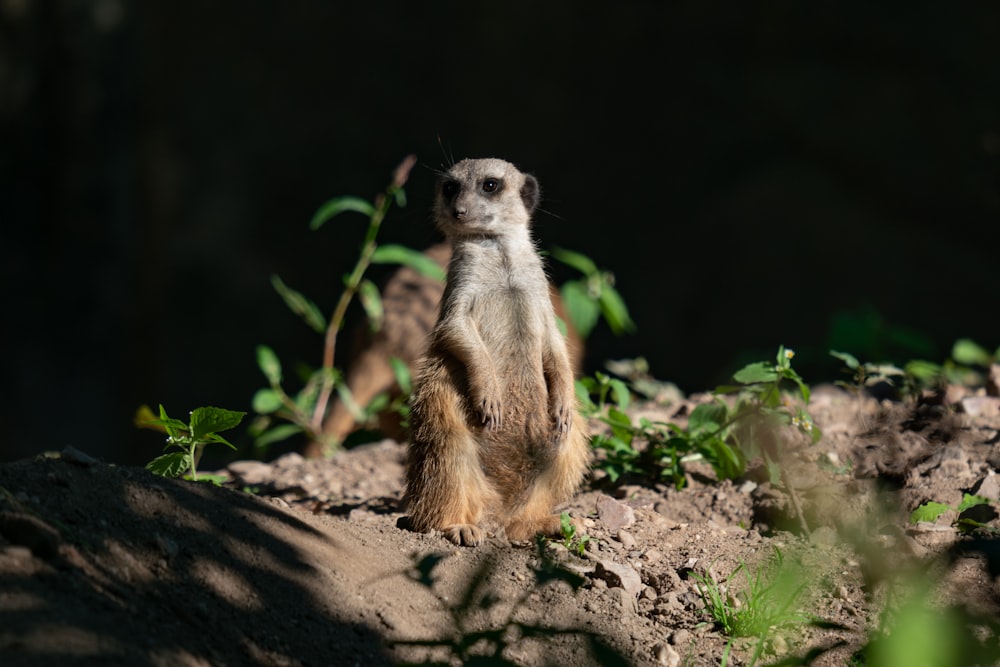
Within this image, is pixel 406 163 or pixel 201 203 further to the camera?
pixel 201 203

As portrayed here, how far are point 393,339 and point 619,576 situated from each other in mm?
2952

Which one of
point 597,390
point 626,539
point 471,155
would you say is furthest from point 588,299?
point 471,155

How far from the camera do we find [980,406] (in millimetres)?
3295

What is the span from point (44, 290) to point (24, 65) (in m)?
1.50

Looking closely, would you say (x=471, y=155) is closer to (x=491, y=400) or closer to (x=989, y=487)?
(x=491, y=400)

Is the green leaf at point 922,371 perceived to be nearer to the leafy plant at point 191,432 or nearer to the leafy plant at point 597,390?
the leafy plant at point 597,390

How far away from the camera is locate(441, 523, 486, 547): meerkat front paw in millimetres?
2541

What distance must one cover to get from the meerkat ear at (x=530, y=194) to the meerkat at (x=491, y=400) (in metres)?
0.12

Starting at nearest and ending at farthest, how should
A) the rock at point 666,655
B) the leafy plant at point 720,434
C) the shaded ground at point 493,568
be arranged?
the shaded ground at point 493,568, the rock at point 666,655, the leafy plant at point 720,434

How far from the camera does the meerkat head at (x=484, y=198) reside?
3070 millimetres

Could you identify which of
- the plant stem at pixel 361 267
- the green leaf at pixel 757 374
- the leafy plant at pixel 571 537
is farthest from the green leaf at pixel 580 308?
the leafy plant at pixel 571 537

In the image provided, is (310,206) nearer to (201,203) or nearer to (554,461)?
(201,203)

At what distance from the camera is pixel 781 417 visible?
2.98m

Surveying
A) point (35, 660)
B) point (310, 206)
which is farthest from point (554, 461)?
point (310, 206)
